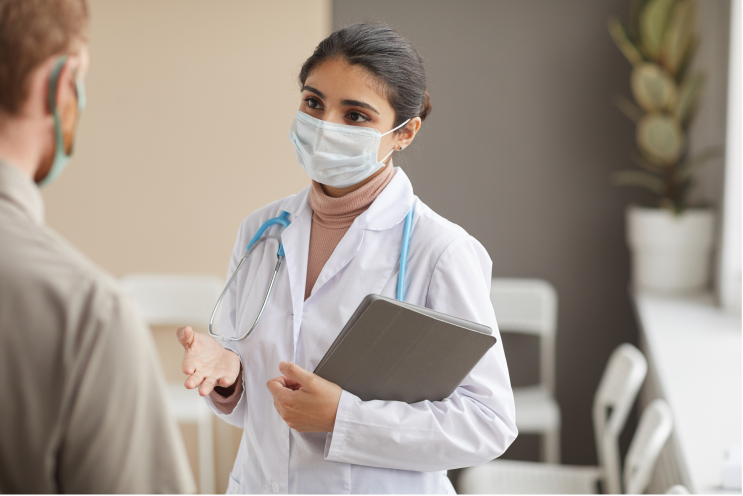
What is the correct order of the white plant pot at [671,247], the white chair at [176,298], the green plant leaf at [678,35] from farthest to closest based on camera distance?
the white chair at [176,298] < the white plant pot at [671,247] < the green plant leaf at [678,35]

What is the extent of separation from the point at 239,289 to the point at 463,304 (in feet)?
1.44

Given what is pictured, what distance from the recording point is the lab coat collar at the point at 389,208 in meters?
1.14

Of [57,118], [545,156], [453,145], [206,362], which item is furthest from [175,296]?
[57,118]

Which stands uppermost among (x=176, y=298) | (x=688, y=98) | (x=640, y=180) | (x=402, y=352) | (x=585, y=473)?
(x=688, y=98)

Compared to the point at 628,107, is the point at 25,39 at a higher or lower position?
higher

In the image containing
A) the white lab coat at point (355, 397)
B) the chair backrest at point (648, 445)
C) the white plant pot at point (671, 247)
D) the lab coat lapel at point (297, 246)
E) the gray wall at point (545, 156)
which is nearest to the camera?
the white lab coat at point (355, 397)

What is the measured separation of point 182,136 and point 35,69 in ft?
7.75

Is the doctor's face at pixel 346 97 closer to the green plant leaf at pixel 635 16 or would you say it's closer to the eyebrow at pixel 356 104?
the eyebrow at pixel 356 104

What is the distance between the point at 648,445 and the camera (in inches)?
62.7

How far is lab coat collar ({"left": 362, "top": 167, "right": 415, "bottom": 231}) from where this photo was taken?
1140 mm

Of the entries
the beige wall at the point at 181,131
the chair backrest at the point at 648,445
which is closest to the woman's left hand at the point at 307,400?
the chair backrest at the point at 648,445

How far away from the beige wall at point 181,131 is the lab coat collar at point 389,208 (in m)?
1.55

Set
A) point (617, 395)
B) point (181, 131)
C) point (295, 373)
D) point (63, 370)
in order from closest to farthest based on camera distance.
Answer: point (63, 370) < point (295, 373) < point (617, 395) < point (181, 131)

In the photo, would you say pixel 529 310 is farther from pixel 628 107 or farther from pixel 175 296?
pixel 175 296
